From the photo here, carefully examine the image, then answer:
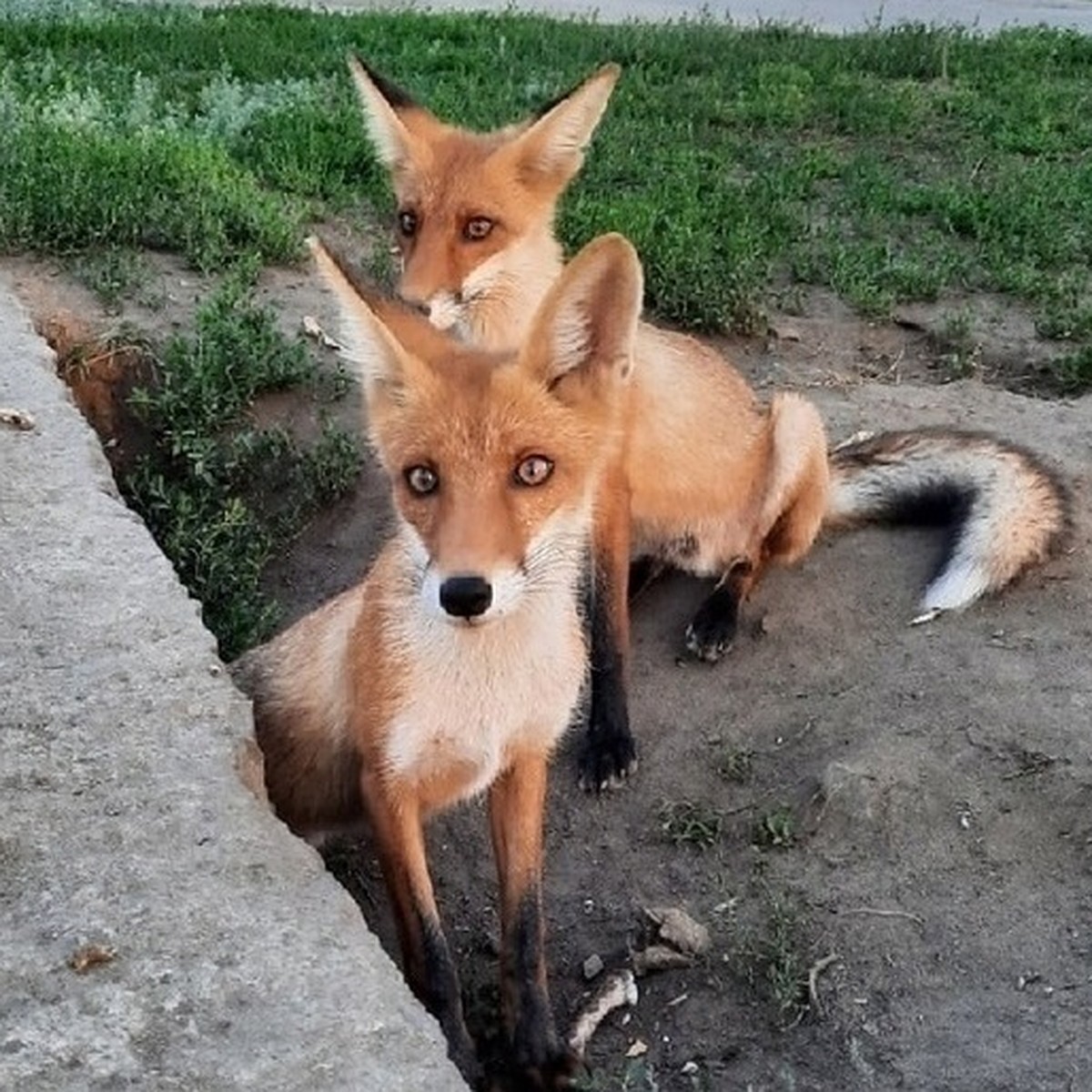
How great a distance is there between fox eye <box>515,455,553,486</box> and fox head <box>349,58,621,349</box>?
5.57 ft

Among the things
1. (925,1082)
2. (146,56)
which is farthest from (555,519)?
(146,56)

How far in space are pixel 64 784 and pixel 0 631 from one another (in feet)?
2.20

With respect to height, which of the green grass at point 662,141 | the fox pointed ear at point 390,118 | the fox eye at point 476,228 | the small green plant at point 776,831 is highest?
the fox pointed ear at point 390,118

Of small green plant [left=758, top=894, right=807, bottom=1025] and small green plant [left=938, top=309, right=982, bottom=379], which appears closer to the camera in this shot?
small green plant [left=758, top=894, right=807, bottom=1025]

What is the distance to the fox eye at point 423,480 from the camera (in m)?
3.61

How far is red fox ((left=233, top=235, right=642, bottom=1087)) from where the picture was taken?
3.61m

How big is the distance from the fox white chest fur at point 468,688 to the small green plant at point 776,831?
1.09 m

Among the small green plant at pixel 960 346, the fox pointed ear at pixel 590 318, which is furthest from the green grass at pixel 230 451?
the small green plant at pixel 960 346

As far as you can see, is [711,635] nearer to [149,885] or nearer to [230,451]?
[230,451]

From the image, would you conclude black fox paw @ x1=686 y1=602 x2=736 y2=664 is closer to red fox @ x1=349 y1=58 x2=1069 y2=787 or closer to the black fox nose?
red fox @ x1=349 y1=58 x2=1069 y2=787

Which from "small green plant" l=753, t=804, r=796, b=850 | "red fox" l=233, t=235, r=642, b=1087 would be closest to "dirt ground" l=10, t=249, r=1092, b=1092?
"small green plant" l=753, t=804, r=796, b=850

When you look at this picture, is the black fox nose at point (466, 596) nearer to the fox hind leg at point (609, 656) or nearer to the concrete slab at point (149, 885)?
the concrete slab at point (149, 885)

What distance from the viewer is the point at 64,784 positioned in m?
3.53

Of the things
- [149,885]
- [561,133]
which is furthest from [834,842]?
[561,133]
